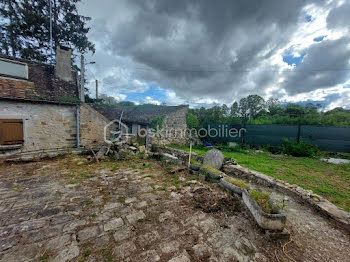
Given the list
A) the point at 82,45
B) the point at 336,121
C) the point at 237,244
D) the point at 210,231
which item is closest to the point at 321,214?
the point at 237,244

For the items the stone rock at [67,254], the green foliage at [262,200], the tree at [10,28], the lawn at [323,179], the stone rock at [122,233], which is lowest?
the stone rock at [122,233]

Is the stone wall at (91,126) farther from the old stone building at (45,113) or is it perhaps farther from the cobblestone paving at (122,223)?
the cobblestone paving at (122,223)

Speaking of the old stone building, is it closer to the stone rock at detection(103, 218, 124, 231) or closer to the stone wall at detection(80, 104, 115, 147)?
the stone wall at detection(80, 104, 115, 147)

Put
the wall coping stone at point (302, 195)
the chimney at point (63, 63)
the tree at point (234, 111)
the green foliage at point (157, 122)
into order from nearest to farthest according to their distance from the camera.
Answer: the wall coping stone at point (302, 195)
the chimney at point (63, 63)
the green foliage at point (157, 122)
the tree at point (234, 111)

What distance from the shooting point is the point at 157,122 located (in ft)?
30.7

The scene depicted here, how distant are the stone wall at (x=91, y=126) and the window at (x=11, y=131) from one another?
86.1 inches

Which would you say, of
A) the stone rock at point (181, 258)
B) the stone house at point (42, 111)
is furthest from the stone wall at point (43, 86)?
the stone rock at point (181, 258)

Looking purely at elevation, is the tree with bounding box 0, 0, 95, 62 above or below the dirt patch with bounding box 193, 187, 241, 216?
above

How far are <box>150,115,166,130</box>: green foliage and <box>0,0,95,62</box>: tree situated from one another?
1009 cm

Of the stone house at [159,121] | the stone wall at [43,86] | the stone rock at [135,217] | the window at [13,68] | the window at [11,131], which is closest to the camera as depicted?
the stone rock at [135,217]

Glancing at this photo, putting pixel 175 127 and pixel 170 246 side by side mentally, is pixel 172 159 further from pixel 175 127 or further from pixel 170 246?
pixel 175 127

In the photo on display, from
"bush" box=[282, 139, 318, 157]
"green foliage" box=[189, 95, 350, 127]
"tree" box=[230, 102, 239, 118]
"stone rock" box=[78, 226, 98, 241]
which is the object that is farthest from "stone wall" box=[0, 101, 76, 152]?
"tree" box=[230, 102, 239, 118]

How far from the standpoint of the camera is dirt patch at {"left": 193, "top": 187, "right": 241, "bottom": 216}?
2.44 meters

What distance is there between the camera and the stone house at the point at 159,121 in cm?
838
